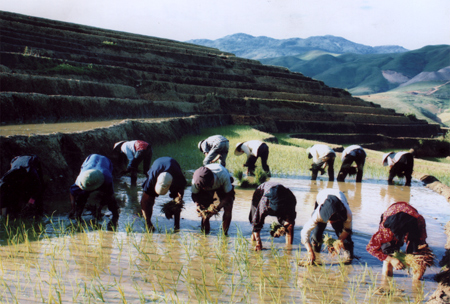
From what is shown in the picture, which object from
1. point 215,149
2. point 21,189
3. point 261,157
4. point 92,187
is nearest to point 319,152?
point 261,157

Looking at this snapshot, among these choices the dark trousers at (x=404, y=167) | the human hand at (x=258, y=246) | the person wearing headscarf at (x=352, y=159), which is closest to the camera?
the human hand at (x=258, y=246)

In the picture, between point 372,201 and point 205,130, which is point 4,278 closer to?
point 372,201

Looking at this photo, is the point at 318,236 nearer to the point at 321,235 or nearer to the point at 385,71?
the point at 321,235

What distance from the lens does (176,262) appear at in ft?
13.1

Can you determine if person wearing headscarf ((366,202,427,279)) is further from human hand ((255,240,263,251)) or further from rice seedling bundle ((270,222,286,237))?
human hand ((255,240,263,251))

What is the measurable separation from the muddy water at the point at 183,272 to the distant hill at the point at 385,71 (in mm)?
106254

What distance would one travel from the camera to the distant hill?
111 meters

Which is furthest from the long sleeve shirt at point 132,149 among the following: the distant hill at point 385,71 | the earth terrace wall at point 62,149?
the distant hill at point 385,71

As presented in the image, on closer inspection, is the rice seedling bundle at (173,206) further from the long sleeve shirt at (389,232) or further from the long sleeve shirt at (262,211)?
the long sleeve shirt at (389,232)

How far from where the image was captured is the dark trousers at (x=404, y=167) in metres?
8.84

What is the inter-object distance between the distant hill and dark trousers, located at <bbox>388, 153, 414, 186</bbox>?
100619 mm

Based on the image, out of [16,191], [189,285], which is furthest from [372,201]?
[16,191]

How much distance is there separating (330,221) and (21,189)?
3.81m

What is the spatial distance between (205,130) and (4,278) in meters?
13.8
